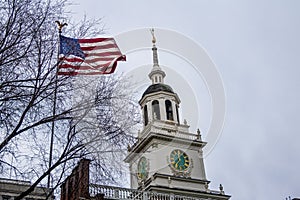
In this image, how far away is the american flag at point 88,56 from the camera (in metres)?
15.1

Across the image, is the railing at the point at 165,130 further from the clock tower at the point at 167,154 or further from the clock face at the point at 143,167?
the clock face at the point at 143,167

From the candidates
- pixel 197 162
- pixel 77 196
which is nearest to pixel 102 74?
pixel 77 196

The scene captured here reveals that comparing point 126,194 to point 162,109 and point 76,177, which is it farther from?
point 162,109

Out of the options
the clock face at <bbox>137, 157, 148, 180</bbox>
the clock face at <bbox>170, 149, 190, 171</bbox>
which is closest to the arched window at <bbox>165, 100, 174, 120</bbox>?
the clock face at <bbox>170, 149, 190, 171</bbox>

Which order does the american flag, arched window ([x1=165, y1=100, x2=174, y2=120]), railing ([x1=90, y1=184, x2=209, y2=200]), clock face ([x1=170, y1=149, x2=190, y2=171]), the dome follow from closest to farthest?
the american flag
railing ([x1=90, y1=184, x2=209, y2=200])
clock face ([x1=170, y1=149, x2=190, y2=171])
arched window ([x1=165, y1=100, x2=174, y2=120])
the dome

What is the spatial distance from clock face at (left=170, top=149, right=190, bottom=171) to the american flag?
2235 cm

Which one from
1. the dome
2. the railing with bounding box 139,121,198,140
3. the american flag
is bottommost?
the american flag

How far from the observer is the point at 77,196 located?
20.0m

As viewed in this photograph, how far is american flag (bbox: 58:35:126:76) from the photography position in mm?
15062

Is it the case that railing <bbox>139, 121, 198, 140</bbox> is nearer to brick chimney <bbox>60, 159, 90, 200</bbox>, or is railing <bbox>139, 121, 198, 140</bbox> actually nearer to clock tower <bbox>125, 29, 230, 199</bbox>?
clock tower <bbox>125, 29, 230, 199</bbox>

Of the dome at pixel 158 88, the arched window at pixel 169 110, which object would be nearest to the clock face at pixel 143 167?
the arched window at pixel 169 110

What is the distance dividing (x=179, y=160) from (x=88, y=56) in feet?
77.3

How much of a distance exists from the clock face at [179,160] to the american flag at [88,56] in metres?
22.4

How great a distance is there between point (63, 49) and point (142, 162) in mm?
24497
